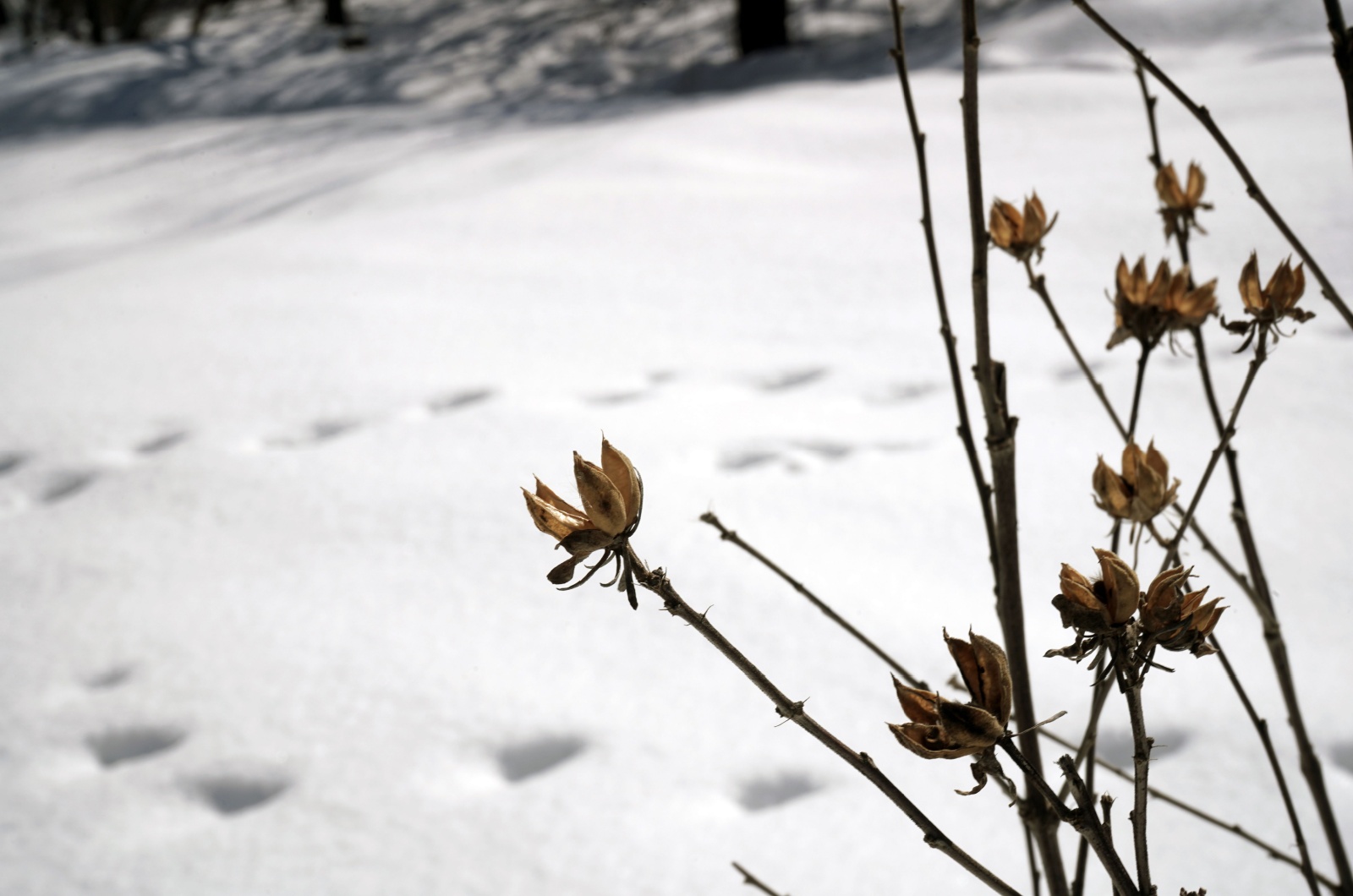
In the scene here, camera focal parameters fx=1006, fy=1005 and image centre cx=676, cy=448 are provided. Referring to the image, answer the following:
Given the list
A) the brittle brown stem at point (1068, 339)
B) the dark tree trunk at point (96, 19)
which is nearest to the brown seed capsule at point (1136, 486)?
the brittle brown stem at point (1068, 339)

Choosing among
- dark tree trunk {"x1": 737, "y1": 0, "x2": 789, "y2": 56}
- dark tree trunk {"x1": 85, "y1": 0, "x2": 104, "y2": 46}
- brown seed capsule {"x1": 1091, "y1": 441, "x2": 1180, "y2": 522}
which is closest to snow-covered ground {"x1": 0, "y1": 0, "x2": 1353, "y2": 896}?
brown seed capsule {"x1": 1091, "y1": 441, "x2": 1180, "y2": 522}

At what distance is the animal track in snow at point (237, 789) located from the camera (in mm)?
983

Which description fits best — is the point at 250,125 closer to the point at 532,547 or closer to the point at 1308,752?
the point at 532,547

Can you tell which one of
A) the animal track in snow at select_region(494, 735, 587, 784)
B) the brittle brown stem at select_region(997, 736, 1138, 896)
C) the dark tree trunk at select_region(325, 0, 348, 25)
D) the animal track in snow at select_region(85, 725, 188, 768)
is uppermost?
the dark tree trunk at select_region(325, 0, 348, 25)

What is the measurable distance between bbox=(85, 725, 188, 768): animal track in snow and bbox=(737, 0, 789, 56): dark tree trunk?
481 cm

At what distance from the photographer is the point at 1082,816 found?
12.7 inches

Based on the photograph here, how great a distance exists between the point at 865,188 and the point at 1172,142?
0.76 metres

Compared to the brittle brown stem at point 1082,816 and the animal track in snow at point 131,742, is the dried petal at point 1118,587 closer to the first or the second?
the brittle brown stem at point 1082,816

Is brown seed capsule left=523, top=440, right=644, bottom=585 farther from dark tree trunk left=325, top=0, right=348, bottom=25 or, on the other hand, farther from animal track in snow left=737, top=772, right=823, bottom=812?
dark tree trunk left=325, top=0, right=348, bottom=25

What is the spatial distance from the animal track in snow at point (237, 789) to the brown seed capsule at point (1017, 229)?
2.73 feet

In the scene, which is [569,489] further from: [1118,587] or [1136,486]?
[1118,587]

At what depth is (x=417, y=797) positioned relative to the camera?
98cm

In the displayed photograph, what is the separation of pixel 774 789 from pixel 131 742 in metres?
0.68

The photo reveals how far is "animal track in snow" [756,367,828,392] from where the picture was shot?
1.74 m
